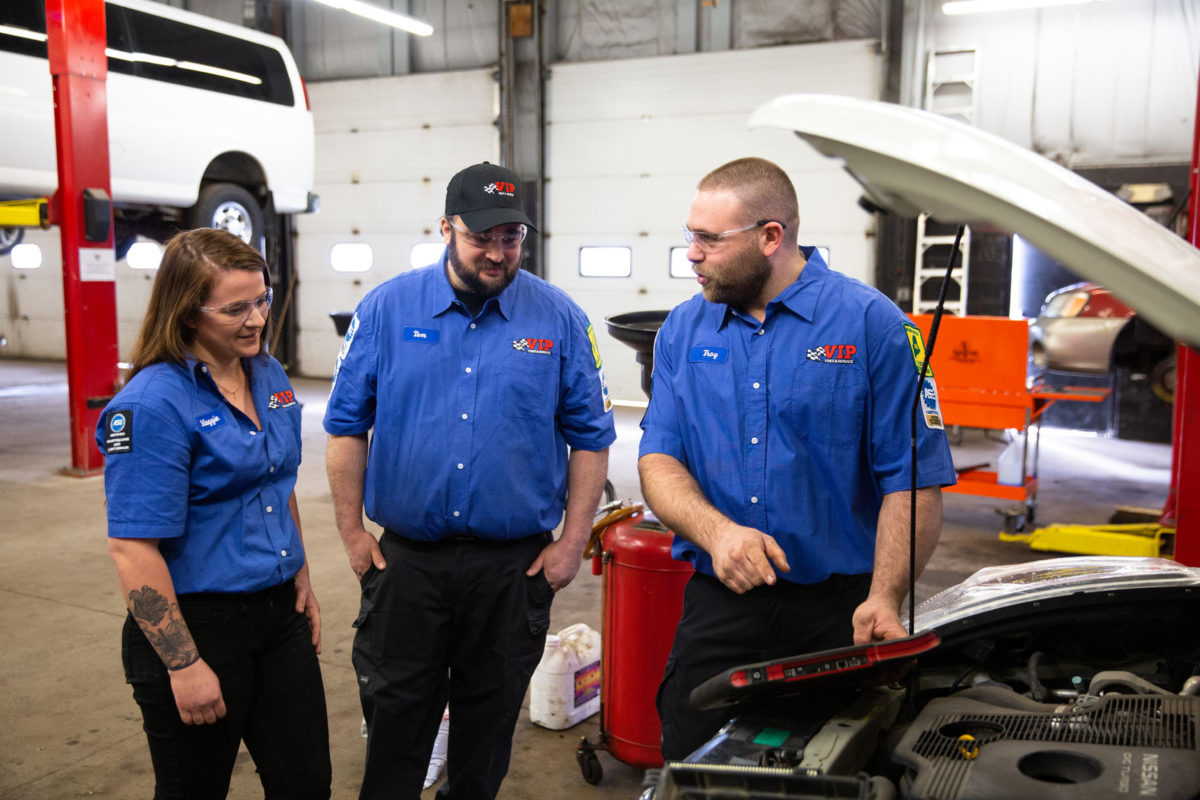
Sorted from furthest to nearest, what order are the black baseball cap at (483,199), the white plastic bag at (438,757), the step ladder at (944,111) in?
the step ladder at (944,111), the white plastic bag at (438,757), the black baseball cap at (483,199)

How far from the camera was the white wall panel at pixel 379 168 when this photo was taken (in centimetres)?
1255

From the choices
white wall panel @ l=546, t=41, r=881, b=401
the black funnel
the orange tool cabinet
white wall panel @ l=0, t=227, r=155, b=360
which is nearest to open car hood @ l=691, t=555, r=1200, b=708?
the black funnel

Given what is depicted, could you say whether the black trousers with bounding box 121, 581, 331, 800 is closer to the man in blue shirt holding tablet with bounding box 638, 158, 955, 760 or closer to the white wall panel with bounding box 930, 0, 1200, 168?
the man in blue shirt holding tablet with bounding box 638, 158, 955, 760

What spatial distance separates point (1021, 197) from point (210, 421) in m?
1.56

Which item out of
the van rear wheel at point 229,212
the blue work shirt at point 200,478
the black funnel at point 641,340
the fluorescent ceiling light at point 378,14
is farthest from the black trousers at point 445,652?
the fluorescent ceiling light at point 378,14

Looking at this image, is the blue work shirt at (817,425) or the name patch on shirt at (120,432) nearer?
the name patch on shirt at (120,432)

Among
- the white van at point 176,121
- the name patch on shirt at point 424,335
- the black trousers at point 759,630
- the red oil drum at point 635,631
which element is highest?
the white van at point 176,121

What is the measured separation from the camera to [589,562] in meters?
5.54

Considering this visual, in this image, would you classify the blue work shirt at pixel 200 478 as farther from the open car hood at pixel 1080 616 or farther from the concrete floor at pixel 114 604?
the concrete floor at pixel 114 604

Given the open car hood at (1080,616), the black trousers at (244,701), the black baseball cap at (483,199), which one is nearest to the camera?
A: the open car hood at (1080,616)

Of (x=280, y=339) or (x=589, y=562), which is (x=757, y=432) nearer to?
(x=589, y=562)

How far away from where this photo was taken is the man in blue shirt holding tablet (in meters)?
1.94

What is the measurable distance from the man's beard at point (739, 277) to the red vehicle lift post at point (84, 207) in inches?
250

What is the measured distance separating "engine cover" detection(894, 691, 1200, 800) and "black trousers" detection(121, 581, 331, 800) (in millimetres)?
1318
